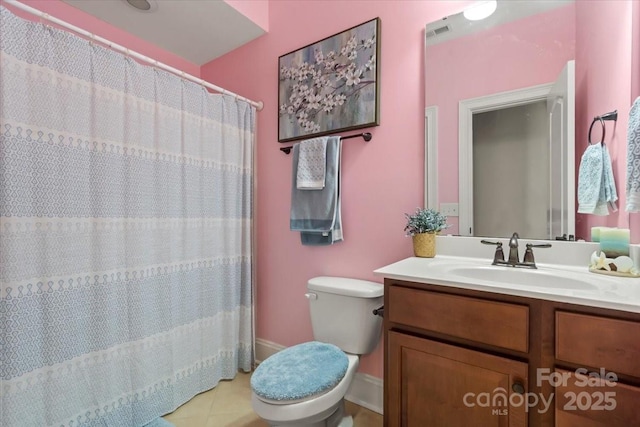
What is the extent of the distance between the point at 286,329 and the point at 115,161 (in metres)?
1.38

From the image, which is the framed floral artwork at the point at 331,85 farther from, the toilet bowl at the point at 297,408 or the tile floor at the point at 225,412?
the tile floor at the point at 225,412

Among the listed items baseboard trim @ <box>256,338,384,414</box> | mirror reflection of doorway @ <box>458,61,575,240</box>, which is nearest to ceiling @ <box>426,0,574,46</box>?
mirror reflection of doorway @ <box>458,61,575,240</box>

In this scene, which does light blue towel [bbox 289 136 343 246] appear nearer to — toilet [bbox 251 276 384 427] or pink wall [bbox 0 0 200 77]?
toilet [bbox 251 276 384 427]

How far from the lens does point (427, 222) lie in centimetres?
139

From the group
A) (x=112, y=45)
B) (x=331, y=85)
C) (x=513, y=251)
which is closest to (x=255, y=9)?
(x=331, y=85)

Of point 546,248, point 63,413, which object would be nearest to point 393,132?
point 546,248

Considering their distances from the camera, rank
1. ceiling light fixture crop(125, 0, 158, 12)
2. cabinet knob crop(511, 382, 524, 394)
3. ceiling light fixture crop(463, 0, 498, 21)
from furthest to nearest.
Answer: ceiling light fixture crop(125, 0, 158, 12), ceiling light fixture crop(463, 0, 498, 21), cabinet knob crop(511, 382, 524, 394)

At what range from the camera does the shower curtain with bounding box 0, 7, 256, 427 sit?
1.12 metres

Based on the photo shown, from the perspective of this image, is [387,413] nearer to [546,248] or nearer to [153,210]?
[546,248]

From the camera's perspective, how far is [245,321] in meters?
1.98

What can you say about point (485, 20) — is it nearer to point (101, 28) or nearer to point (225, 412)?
point (101, 28)

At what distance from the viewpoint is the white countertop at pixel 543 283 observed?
0.77 m

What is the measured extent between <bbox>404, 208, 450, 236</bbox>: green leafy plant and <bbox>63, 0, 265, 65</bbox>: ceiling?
5.33 feet

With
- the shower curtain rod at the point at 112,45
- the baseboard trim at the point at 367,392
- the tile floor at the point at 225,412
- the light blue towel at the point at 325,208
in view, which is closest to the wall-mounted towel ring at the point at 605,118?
the light blue towel at the point at 325,208
